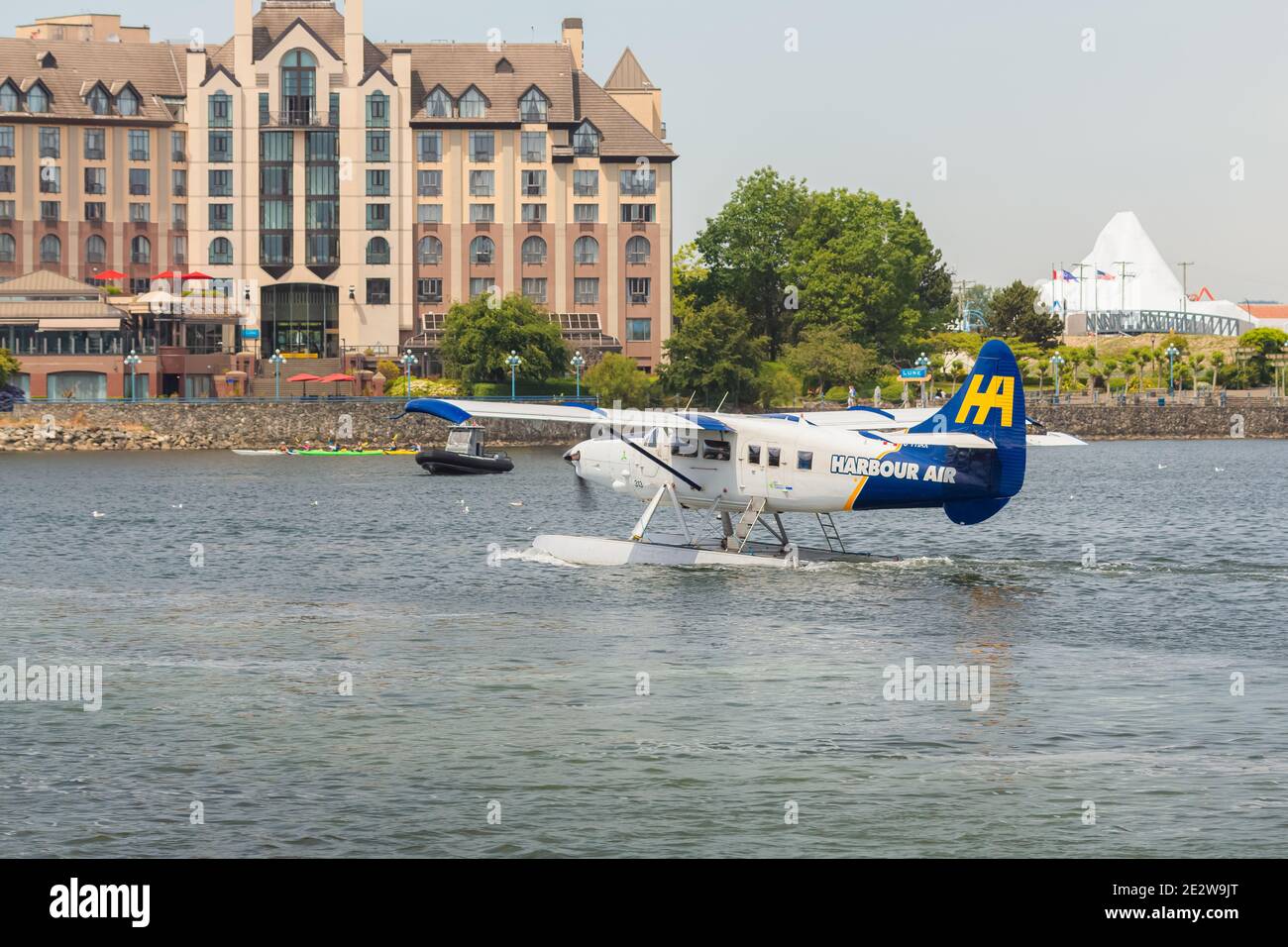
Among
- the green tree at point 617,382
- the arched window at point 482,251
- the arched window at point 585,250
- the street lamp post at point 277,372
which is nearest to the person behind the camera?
the street lamp post at point 277,372

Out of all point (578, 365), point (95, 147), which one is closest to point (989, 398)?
point (578, 365)

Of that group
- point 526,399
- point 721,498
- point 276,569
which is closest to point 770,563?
point 721,498

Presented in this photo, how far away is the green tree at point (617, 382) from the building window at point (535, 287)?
12.0 m

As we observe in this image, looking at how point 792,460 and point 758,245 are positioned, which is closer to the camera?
point 792,460

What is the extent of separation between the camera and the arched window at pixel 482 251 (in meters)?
144

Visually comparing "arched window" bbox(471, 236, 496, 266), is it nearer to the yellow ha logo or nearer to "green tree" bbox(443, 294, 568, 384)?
"green tree" bbox(443, 294, 568, 384)

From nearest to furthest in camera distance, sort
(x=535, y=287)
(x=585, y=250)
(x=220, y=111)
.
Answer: (x=220, y=111) → (x=585, y=250) → (x=535, y=287)

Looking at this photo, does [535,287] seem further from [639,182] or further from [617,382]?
[617,382]

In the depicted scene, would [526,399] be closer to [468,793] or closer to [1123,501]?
[1123,501]

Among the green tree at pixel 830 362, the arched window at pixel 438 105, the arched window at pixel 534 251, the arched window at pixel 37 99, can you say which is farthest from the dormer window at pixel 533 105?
the arched window at pixel 37 99

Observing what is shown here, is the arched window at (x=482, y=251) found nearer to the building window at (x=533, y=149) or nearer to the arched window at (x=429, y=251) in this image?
the arched window at (x=429, y=251)

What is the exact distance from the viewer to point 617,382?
13412cm

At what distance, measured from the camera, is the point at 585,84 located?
489 feet

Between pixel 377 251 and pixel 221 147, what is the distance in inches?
602
